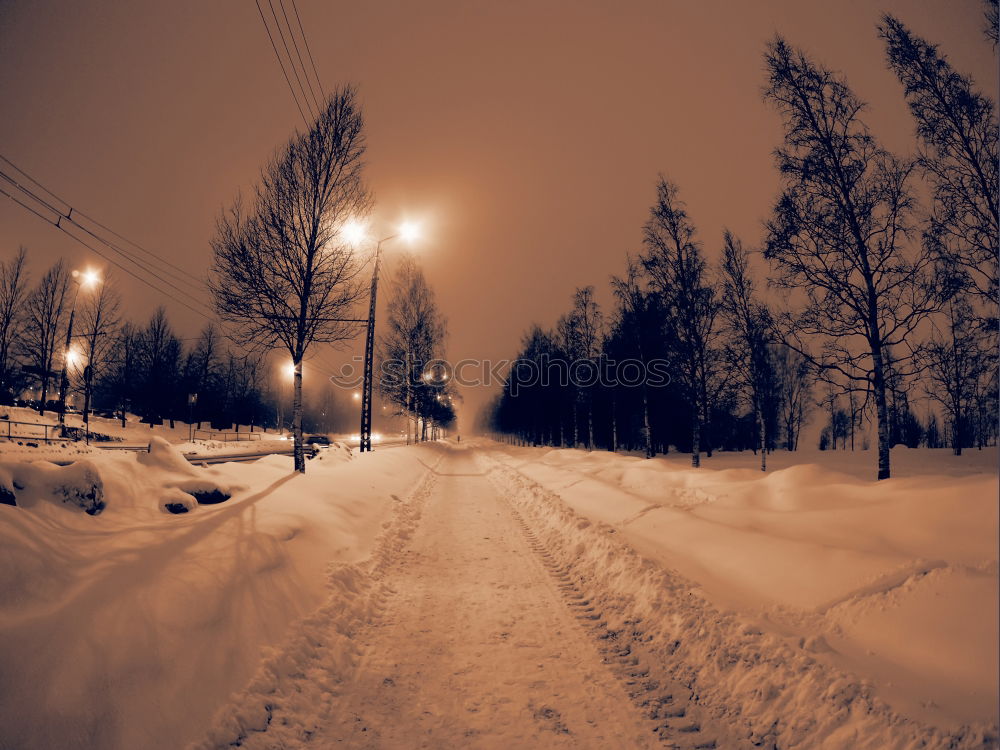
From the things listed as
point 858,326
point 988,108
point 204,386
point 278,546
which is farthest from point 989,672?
point 204,386

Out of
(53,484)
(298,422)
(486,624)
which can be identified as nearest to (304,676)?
(486,624)

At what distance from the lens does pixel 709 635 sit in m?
4.31

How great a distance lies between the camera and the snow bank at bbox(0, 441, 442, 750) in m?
2.93

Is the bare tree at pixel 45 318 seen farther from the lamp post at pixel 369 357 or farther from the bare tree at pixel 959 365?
the bare tree at pixel 959 365

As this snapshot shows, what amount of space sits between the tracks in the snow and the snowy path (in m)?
0.12

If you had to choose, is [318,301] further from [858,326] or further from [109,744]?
[858,326]

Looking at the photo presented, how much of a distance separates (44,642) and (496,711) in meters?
3.60

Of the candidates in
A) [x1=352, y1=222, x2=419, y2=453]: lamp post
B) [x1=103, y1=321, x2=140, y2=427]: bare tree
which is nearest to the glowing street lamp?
[x1=352, y1=222, x2=419, y2=453]: lamp post

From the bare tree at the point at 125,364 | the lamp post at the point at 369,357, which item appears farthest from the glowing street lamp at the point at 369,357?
the bare tree at the point at 125,364

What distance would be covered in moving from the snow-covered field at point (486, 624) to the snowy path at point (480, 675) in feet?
0.09

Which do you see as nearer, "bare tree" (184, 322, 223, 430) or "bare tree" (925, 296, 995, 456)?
"bare tree" (925, 296, 995, 456)

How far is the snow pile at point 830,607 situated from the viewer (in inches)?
116

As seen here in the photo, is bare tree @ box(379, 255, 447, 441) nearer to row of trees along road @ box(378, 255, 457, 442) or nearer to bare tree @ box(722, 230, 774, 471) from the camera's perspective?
row of trees along road @ box(378, 255, 457, 442)

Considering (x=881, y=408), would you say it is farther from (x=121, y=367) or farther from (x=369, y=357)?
(x=121, y=367)
